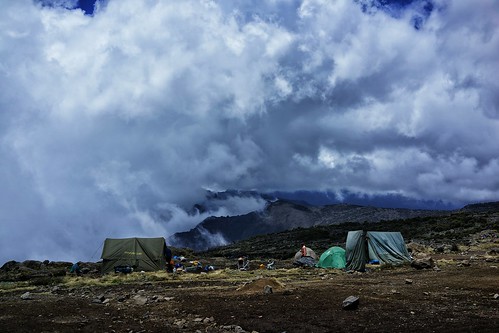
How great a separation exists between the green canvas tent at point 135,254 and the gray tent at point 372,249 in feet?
50.5

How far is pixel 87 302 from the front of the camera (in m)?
17.8

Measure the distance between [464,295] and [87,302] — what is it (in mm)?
→ 14120

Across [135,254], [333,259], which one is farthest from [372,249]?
[135,254]

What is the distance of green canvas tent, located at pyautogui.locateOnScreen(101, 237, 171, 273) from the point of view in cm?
3709

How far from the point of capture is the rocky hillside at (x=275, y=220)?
440 ft

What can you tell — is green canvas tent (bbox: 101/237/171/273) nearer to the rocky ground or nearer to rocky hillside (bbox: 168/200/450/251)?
the rocky ground

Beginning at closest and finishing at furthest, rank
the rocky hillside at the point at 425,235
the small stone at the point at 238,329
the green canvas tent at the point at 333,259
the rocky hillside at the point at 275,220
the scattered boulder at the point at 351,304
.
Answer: the small stone at the point at 238,329 < the scattered boulder at the point at 351,304 < the green canvas tent at the point at 333,259 < the rocky hillside at the point at 425,235 < the rocky hillside at the point at 275,220

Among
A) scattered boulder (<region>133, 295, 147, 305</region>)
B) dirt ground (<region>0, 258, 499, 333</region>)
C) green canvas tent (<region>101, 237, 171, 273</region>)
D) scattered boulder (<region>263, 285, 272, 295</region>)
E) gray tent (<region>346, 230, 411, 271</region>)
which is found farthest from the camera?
green canvas tent (<region>101, 237, 171, 273</region>)

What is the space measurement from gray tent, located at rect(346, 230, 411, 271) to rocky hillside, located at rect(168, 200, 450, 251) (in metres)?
93.0

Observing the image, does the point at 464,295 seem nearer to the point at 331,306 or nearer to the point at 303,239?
the point at 331,306

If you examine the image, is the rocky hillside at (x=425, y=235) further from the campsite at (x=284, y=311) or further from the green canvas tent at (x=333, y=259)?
the campsite at (x=284, y=311)

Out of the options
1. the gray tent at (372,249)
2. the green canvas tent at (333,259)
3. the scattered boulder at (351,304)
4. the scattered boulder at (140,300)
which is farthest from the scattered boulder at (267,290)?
the green canvas tent at (333,259)

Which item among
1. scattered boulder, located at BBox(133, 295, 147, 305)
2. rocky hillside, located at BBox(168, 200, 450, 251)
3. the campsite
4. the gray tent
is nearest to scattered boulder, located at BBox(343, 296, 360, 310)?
the campsite

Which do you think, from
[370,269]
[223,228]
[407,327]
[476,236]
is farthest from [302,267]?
[223,228]
